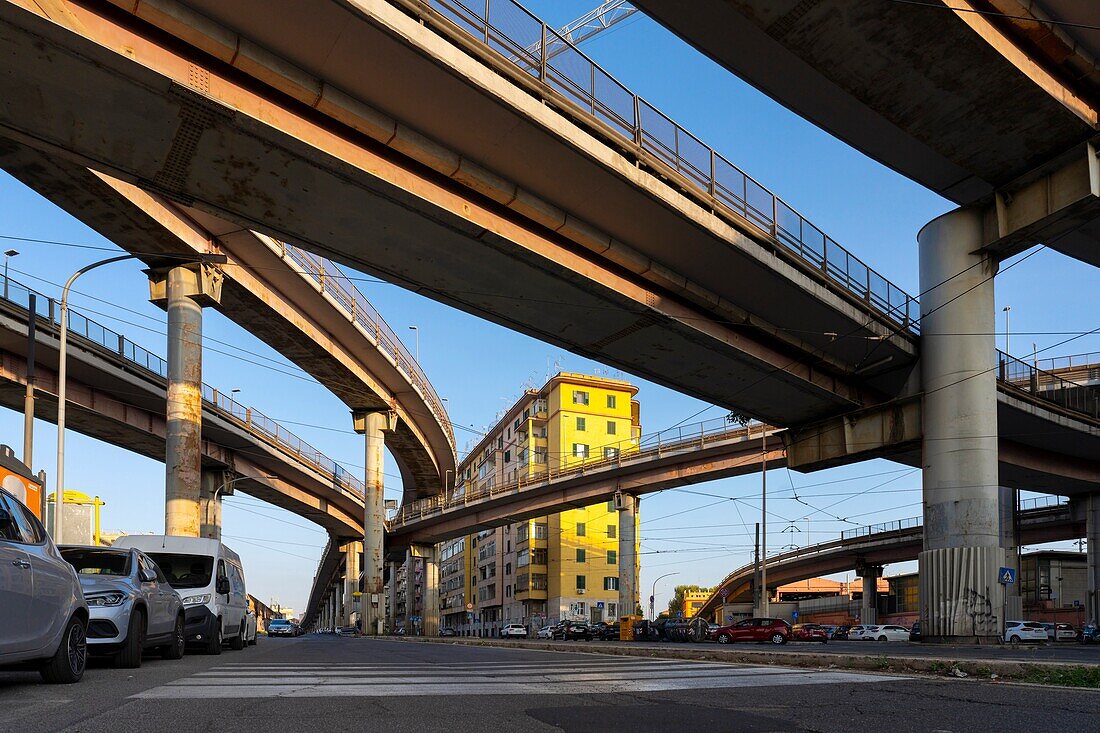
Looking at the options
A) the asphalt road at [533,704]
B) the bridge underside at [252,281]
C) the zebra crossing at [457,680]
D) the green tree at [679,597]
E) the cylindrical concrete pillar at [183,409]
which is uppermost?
the bridge underside at [252,281]

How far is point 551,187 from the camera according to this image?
20.7 metres

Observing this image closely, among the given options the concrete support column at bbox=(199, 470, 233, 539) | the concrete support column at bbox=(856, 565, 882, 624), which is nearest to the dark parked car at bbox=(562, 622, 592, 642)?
the concrete support column at bbox=(199, 470, 233, 539)

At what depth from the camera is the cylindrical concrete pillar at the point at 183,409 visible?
31.5 m

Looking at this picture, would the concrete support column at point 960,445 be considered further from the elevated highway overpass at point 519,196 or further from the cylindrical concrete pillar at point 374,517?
the cylindrical concrete pillar at point 374,517

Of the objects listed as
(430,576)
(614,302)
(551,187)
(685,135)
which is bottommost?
(430,576)

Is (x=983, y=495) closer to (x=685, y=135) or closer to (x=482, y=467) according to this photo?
(x=685, y=135)

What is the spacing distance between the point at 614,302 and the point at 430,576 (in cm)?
6449

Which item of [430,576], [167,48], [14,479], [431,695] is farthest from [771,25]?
[430,576]

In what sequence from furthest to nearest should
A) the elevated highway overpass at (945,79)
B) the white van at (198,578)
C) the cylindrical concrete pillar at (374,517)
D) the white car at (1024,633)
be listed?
the cylindrical concrete pillar at (374,517), the white car at (1024,633), the elevated highway overpass at (945,79), the white van at (198,578)

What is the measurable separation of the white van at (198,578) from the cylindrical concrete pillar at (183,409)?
1235 centimetres

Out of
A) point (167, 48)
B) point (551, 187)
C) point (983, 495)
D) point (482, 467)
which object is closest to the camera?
point (167, 48)

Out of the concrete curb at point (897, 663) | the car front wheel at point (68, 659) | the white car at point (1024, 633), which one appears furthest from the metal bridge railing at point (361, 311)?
the white car at point (1024, 633)

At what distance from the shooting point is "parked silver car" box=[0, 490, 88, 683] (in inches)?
284

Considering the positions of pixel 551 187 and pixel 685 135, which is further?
pixel 685 135
